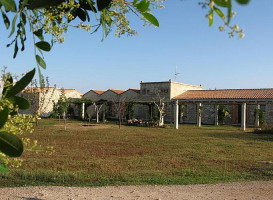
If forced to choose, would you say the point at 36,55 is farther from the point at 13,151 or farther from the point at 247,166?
the point at 247,166

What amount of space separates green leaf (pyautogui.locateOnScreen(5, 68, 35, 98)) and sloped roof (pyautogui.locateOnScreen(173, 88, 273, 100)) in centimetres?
2607

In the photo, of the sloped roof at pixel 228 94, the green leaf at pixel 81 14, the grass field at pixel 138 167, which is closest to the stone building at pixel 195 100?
the sloped roof at pixel 228 94

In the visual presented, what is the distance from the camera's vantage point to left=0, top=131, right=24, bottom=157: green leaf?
3.27ft

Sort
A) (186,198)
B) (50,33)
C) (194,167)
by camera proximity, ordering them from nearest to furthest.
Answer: (50,33), (186,198), (194,167)

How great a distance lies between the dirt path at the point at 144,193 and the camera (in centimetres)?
480

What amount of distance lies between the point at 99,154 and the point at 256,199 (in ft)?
18.7

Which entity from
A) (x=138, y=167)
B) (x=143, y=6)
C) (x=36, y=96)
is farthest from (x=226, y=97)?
(x=143, y=6)

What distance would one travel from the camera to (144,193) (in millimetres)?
5137

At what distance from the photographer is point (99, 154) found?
986 cm

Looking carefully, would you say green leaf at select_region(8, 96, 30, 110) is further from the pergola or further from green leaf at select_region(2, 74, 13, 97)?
the pergola

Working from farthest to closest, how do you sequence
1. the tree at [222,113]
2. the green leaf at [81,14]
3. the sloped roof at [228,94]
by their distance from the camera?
the tree at [222,113] < the sloped roof at [228,94] < the green leaf at [81,14]

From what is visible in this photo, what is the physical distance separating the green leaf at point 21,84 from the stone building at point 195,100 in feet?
77.2

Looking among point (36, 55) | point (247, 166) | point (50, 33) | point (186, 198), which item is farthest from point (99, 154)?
point (36, 55)

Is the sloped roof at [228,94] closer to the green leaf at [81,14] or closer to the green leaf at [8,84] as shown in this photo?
the green leaf at [81,14]
